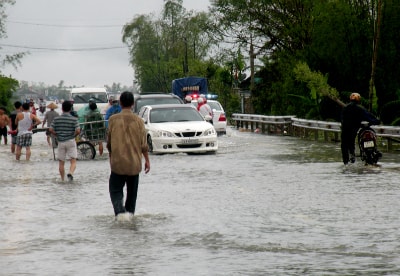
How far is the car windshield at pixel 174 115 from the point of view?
31984 mm

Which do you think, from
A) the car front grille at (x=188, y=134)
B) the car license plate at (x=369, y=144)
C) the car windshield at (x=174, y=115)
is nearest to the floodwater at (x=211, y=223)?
the car license plate at (x=369, y=144)

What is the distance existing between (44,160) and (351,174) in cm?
1039

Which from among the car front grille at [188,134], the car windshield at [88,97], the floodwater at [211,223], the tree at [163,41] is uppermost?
the tree at [163,41]

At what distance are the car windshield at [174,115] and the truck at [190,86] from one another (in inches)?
1267

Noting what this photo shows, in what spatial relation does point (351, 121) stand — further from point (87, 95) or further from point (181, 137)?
point (87, 95)

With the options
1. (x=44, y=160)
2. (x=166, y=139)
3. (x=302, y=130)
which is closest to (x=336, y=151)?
(x=166, y=139)

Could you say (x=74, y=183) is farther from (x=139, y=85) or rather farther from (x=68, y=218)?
(x=139, y=85)

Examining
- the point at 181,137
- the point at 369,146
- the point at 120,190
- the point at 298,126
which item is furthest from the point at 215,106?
the point at 120,190

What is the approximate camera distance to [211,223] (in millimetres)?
13430

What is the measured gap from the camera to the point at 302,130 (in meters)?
46.3

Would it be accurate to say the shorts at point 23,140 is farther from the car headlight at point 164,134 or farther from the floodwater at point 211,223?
the floodwater at point 211,223

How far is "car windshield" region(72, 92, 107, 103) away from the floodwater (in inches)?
1236

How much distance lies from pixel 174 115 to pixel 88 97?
2443 centimetres

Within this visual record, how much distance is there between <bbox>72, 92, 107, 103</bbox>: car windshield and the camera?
55.5 m
